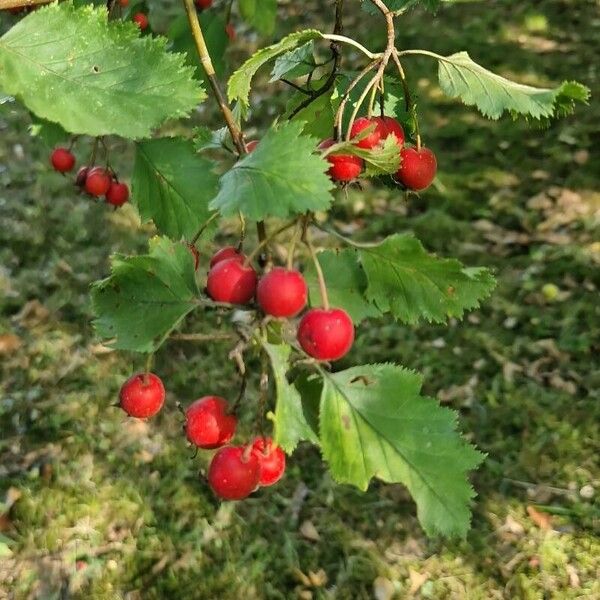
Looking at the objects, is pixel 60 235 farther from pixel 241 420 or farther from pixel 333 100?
pixel 333 100

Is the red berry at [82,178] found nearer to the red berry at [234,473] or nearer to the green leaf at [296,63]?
the green leaf at [296,63]

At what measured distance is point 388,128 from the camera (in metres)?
0.87

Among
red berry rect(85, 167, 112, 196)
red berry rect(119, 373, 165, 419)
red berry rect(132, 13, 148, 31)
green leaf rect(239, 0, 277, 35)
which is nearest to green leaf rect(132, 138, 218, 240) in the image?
red berry rect(119, 373, 165, 419)

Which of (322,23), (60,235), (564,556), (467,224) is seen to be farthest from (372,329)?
(322,23)

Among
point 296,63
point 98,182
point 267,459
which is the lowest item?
point 98,182

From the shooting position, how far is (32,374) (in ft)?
9.57

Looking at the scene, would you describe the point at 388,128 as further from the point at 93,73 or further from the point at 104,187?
the point at 104,187

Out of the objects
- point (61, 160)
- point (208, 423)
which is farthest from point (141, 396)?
point (61, 160)

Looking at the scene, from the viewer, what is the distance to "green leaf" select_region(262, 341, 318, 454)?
0.74 meters

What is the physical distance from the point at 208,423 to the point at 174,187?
11.7 inches

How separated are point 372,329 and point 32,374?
127 cm

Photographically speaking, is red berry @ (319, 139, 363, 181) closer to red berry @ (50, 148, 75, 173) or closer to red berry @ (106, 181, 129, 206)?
red berry @ (106, 181, 129, 206)

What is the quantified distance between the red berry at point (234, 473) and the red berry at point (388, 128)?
14.3 inches

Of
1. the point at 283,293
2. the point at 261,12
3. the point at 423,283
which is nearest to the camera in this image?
the point at 283,293
